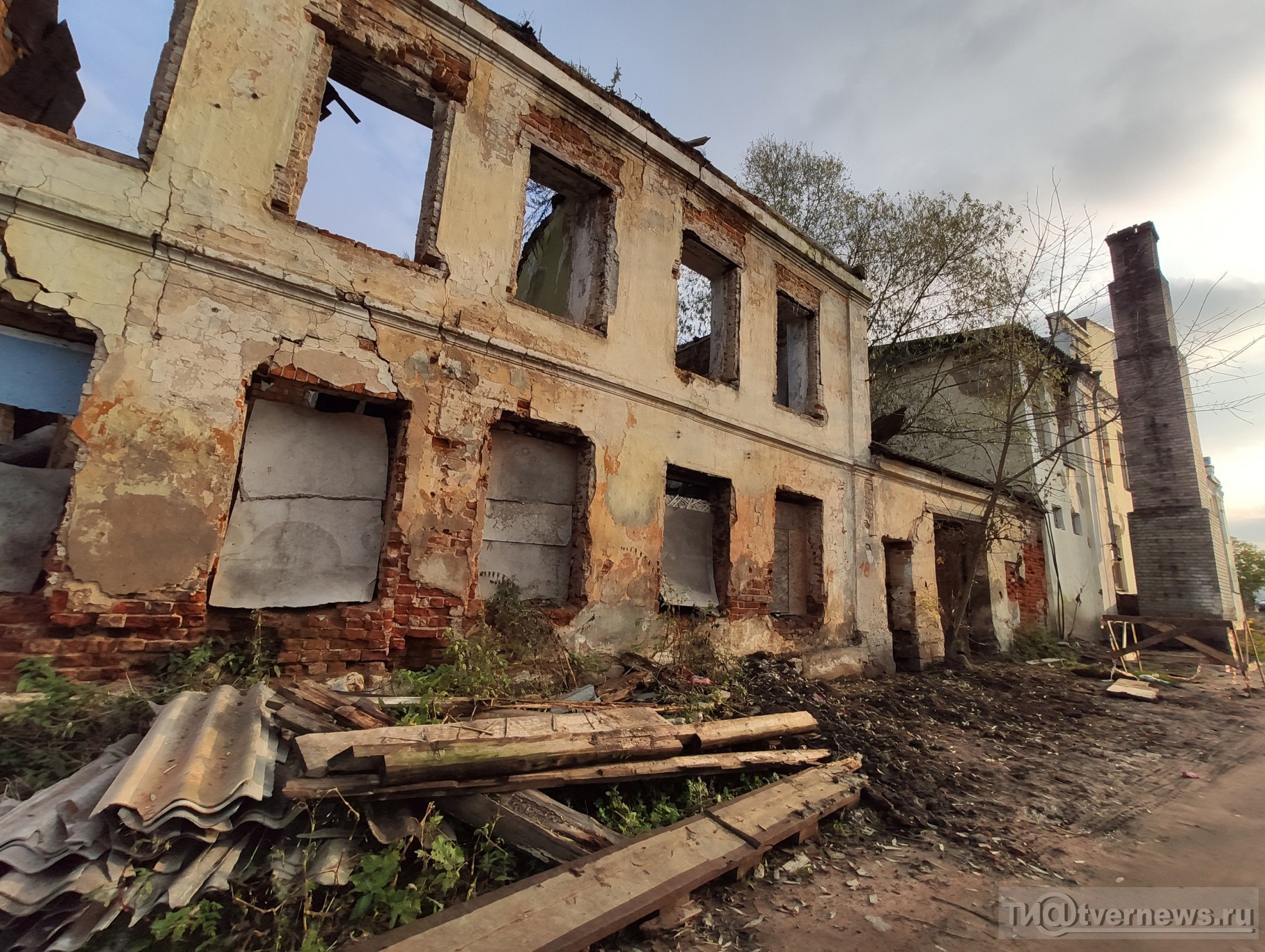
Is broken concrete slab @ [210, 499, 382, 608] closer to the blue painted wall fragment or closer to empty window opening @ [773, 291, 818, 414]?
the blue painted wall fragment

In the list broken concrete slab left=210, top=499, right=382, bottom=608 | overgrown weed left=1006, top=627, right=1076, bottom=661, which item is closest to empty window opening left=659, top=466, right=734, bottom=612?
broken concrete slab left=210, top=499, right=382, bottom=608

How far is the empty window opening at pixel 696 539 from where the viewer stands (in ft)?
23.0

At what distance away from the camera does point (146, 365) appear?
13.0 ft

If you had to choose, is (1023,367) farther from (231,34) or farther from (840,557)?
(231,34)

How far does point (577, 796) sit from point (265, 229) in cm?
484

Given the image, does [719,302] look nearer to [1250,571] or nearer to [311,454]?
[311,454]

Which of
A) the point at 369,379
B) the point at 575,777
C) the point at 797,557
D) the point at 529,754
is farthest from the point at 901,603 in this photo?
the point at 369,379

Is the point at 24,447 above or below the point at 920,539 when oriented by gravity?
below

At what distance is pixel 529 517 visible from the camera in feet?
19.3

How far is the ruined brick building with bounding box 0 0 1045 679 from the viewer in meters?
3.83

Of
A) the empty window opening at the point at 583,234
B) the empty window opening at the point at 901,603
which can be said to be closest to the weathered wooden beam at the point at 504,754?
the empty window opening at the point at 583,234

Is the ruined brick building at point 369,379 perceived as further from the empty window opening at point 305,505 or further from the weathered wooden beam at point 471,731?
the weathered wooden beam at point 471,731

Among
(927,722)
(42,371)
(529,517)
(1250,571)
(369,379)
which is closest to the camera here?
(42,371)

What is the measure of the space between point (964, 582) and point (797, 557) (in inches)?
217
